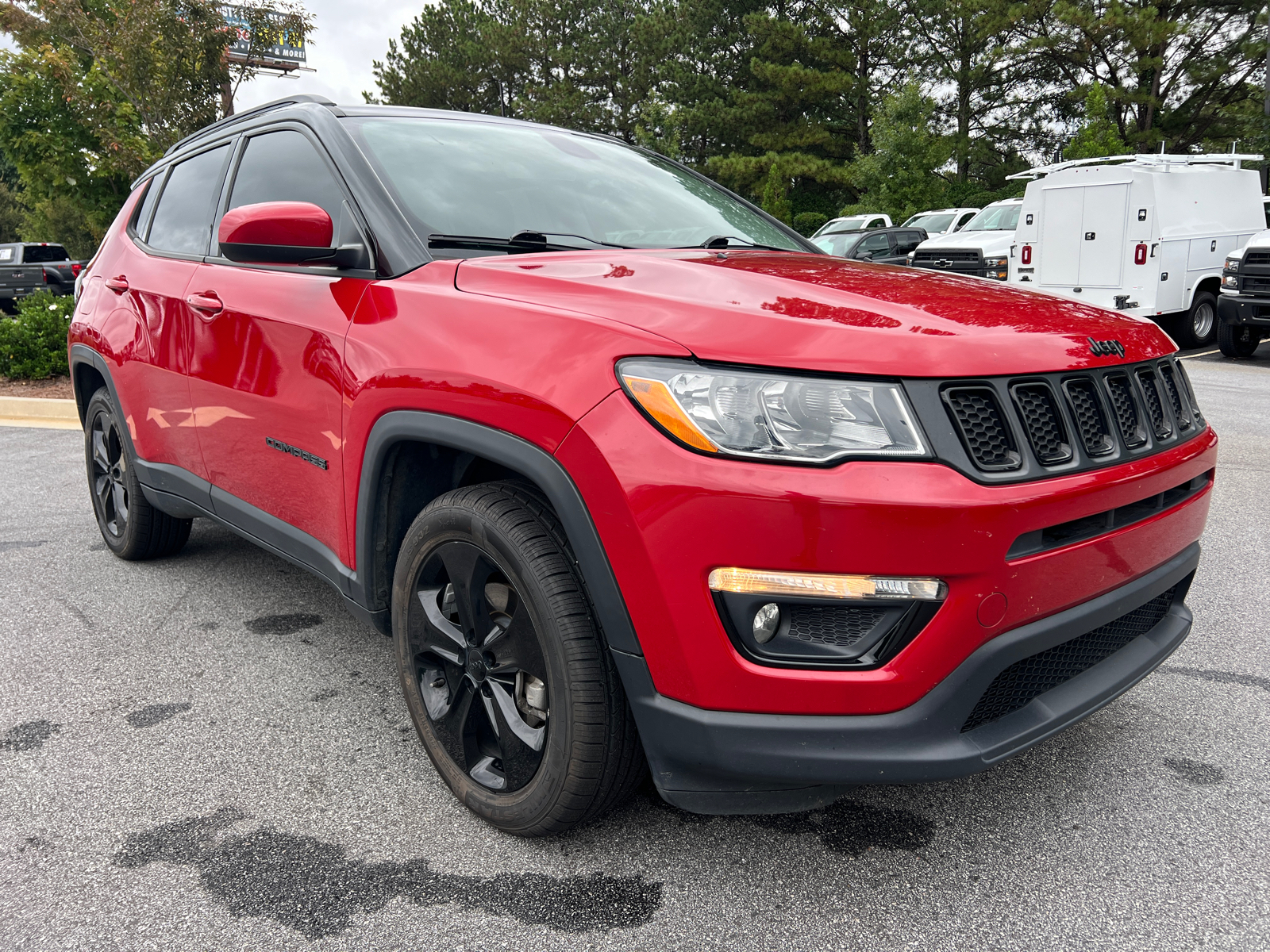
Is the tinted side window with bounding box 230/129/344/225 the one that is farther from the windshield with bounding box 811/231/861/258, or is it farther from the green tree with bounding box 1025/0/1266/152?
the green tree with bounding box 1025/0/1266/152

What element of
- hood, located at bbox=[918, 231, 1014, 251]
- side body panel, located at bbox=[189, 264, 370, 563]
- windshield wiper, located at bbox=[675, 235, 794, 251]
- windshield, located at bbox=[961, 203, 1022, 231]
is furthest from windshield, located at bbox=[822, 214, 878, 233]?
side body panel, located at bbox=[189, 264, 370, 563]

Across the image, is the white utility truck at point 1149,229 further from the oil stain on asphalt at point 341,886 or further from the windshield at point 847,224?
the oil stain on asphalt at point 341,886

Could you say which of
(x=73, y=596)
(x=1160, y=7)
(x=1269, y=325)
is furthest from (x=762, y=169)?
(x=73, y=596)

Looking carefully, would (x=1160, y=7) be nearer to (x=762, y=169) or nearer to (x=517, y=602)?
(x=762, y=169)

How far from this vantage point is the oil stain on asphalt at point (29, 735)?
2.66 meters

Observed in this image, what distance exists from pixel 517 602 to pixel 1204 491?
164 centimetres

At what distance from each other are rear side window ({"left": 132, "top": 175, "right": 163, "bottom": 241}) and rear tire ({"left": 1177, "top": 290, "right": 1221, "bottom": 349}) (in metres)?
12.4

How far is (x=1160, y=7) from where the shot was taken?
30875 millimetres

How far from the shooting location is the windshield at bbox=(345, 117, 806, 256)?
8.54 feet

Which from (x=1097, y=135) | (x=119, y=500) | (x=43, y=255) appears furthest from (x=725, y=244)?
(x=43, y=255)

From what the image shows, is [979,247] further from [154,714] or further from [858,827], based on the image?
[154,714]

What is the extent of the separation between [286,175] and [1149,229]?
38.1 ft

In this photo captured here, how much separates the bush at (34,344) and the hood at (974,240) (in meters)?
12.8

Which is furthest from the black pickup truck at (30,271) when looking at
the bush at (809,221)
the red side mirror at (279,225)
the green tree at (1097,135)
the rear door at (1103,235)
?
the green tree at (1097,135)
